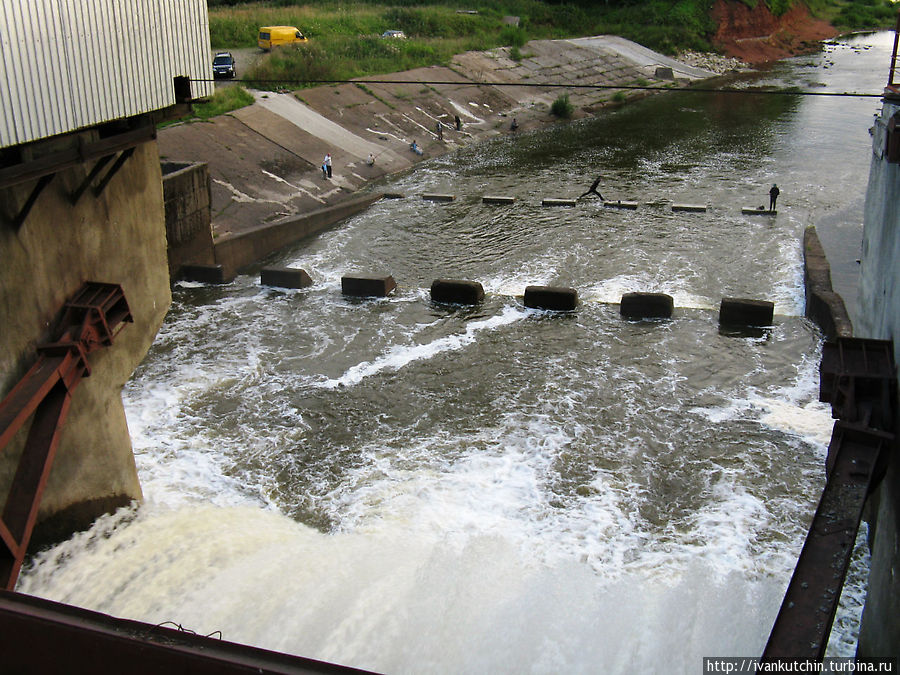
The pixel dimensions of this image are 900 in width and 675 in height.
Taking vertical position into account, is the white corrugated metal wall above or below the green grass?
above

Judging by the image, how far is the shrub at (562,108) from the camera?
47969 mm

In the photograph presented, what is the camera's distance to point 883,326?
10.4 m

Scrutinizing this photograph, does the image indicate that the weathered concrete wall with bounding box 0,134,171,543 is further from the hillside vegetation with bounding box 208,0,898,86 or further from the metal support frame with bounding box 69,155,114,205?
the hillside vegetation with bounding box 208,0,898,86

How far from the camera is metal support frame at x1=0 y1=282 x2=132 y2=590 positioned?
9.44m

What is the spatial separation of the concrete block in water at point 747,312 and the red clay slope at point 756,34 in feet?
199

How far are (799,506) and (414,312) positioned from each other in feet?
34.6

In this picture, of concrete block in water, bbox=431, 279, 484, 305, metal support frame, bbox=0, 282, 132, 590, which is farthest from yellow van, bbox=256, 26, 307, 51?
metal support frame, bbox=0, 282, 132, 590

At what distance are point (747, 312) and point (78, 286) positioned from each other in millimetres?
14304

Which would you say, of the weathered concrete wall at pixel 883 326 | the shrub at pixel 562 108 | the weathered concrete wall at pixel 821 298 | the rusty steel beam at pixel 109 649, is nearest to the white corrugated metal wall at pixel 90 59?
the rusty steel beam at pixel 109 649

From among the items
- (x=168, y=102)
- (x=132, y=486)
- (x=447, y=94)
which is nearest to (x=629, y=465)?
(x=132, y=486)

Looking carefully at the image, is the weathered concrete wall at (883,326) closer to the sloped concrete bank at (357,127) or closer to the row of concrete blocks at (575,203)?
the sloped concrete bank at (357,127)

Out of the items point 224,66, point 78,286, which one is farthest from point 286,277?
point 224,66

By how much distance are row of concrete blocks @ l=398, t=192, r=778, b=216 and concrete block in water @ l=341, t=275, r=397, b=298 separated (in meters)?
10.4

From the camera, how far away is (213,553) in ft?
40.5
